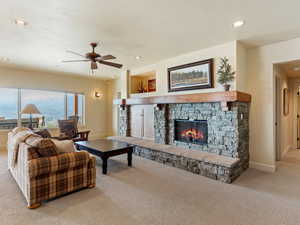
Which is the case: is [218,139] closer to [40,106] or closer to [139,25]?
[139,25]

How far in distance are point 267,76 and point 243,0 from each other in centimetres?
203

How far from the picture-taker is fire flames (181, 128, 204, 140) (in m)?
4.05

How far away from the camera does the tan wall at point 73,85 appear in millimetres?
5633

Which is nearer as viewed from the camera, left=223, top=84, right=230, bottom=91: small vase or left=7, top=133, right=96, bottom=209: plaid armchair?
left=7, top=133, right=96, bottom=209: plaid armchair

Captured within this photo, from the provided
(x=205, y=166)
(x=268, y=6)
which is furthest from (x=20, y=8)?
(x=205, y=166)

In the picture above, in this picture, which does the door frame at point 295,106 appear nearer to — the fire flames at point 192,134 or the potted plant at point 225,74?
the potted plant at point 225,74

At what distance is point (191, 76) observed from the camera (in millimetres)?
4199

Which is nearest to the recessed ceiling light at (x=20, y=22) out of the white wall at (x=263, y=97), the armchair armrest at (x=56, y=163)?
the armchair armrest at (x=56, y=163)

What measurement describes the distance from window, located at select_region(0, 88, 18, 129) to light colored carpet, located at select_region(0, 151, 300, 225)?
9.88 feet

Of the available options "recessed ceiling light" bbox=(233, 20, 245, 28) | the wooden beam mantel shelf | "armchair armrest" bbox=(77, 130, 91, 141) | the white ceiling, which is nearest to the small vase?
the wooden beam mantel shelf

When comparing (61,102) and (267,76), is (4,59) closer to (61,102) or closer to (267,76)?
(61,102)

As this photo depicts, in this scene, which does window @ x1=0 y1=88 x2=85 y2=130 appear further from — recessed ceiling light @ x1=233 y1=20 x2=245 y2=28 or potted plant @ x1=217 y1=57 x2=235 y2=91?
recessed ceiling light @ x1=233 y1=20 x2=245 y2=28

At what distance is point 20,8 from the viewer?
2.38 metres

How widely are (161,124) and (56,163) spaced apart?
288 cm
